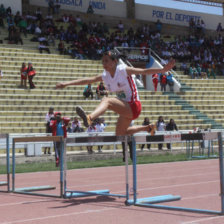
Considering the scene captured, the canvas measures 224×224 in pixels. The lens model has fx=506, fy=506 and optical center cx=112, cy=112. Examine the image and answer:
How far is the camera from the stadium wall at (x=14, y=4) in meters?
28.2

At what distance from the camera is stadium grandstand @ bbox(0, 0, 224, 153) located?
2238 cm

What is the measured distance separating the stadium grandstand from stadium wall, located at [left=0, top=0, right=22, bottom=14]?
56 mm

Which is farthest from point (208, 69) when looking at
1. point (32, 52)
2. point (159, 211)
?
point (159, 211)

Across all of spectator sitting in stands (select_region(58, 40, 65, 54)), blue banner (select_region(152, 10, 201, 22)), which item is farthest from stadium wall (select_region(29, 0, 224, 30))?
spectator sitting in stands (select_region(58, 40, 65, 54))

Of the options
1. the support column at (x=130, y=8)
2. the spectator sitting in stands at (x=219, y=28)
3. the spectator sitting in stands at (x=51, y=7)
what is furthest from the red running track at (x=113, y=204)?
the spectator sitting in stands at (x=219, y=28)

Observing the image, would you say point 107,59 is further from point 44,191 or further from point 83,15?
point 83,15

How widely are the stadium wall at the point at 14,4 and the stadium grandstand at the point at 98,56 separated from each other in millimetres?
56

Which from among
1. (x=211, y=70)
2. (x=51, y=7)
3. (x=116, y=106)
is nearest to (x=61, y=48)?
(x=51, y=7)

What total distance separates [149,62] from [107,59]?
2255cm

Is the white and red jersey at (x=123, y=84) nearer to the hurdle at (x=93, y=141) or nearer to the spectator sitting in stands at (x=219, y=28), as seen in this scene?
the hurdle at (x=93, y=141)

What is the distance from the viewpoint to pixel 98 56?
28391 mm

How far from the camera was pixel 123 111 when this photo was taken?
6977 millimetres

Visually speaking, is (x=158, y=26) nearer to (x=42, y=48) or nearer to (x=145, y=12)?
(x=145, y=12)

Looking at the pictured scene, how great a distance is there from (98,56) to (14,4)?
5.58 meters
